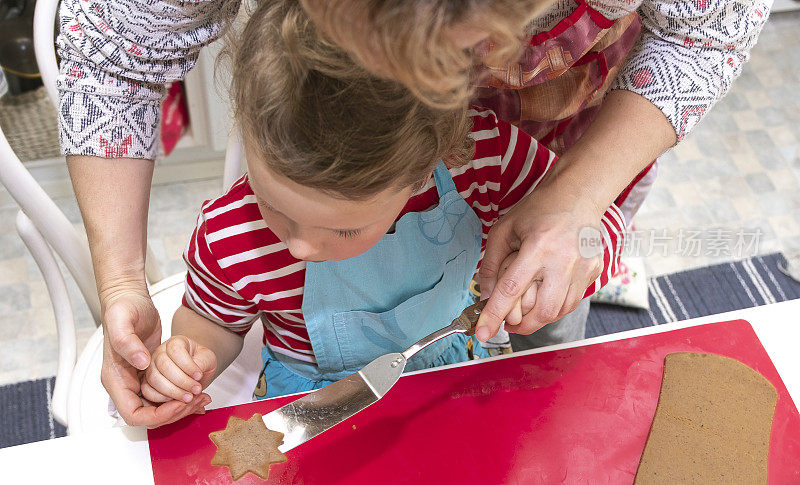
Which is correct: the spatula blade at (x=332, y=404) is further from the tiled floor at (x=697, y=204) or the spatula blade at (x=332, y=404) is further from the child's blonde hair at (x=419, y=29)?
the tiled floor at (x=697, y=204)

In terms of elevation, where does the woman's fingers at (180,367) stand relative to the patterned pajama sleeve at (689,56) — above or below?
below

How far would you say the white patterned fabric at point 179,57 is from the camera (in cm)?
83

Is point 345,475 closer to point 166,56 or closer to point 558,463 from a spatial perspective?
point 558,463

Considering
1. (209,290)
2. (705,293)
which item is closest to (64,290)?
(209,290)

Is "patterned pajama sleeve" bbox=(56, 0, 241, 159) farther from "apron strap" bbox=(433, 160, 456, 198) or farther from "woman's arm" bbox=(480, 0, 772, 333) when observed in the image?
"woman's arm" bbox=(480, 0, 772, 333)

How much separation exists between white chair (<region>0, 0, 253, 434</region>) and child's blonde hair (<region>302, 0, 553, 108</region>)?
2.07 feet

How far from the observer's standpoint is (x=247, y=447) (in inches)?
31.4

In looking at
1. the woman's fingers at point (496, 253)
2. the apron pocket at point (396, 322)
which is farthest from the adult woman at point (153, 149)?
the apron pocket at point (396, 322)

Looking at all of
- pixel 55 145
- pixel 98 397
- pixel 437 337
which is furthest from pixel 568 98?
pixel 55 145

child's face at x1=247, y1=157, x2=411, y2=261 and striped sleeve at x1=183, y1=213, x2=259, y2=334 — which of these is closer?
child's face at x1=247, y1=157, x2=411, y2=261

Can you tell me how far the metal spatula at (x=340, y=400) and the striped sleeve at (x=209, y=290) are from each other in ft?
0.58

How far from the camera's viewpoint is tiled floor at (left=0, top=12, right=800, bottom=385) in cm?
174

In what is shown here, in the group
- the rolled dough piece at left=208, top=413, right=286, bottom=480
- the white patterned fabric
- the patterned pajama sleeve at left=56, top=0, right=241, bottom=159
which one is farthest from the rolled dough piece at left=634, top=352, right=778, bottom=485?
the patterned pajama sleeve at left=56, top=0, right=241, bottom=159

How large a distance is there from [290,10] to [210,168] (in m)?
1.45
